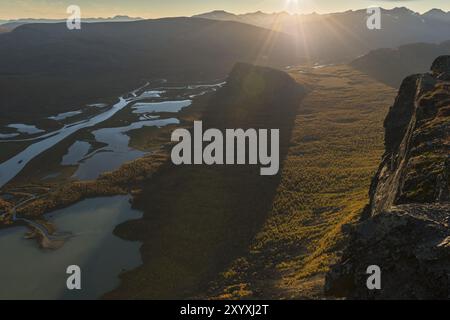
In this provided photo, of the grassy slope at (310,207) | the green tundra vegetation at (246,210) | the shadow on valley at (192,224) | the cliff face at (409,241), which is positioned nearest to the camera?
the cliff face at (409,241)

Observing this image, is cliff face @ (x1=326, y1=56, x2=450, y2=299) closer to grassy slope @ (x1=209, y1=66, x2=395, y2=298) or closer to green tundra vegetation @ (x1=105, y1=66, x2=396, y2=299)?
grassy slope @ (x1=209, y1=66, x2=395, y2=298)

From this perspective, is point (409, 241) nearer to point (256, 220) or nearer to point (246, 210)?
point (256, 220)

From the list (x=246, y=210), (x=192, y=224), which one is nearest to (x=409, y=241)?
(x=192, y=224)

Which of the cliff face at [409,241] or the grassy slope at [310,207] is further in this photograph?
the grassy slope at [310,207]

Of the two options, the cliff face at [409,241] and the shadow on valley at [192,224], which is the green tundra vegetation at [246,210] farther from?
the cliff face at [409,241]

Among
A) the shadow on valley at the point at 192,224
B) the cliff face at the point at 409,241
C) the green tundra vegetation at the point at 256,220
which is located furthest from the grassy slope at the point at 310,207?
the cliff face at the point at 409,241

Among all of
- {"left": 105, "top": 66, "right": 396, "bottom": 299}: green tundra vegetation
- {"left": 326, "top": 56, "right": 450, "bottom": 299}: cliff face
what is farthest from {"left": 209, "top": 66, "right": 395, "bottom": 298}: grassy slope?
{"left": 326, "top": 56, "right": 450, "bottom": 299}: cliff face
